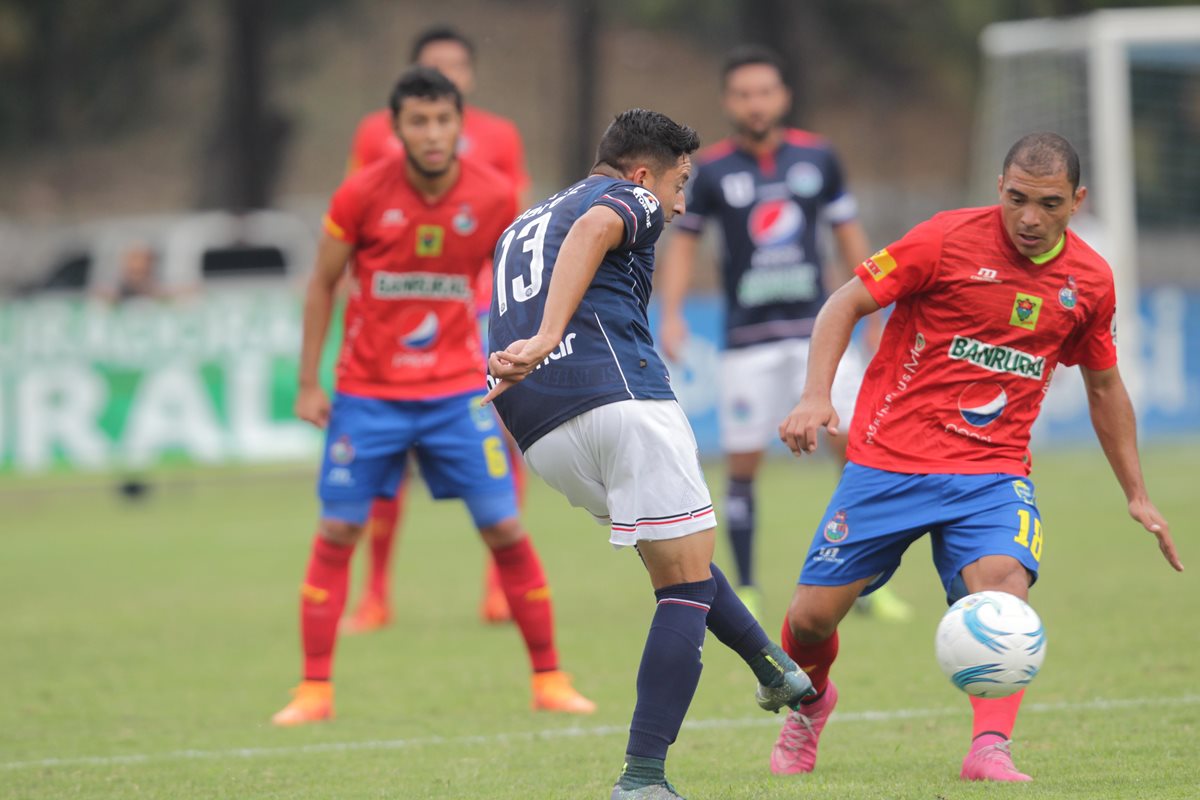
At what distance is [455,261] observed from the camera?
711cm

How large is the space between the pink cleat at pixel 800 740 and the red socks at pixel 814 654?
0.21ft

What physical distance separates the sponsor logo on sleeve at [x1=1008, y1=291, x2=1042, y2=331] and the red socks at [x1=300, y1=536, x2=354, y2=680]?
2922mm

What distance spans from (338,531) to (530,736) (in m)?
1.23

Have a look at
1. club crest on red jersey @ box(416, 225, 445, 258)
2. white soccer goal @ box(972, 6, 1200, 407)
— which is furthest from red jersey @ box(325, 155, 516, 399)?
white soccer goal @ box(972, 6, 1200, 407)

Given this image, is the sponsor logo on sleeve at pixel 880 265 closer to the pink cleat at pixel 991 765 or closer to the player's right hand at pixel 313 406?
the pink cleat at pixel 991 765

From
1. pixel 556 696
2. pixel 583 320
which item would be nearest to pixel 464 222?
pixel 556 696

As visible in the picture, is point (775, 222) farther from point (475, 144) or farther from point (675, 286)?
point (475, 144)

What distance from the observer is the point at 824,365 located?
17.3 ft

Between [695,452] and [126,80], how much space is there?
3168cm

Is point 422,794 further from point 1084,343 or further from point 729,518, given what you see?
point 729,518

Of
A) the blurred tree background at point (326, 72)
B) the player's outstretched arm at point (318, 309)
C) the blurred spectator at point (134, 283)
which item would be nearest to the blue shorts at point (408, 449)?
the player's outstretched arm at point (318, 309)

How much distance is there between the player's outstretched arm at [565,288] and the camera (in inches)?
186

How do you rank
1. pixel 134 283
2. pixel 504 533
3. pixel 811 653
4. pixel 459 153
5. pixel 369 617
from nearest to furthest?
pixel 811 653 → pixel 504 533 → pixel 459 153 → pixel 369 617 → pixel 134 283

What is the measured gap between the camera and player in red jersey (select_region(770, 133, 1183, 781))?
529 cm
